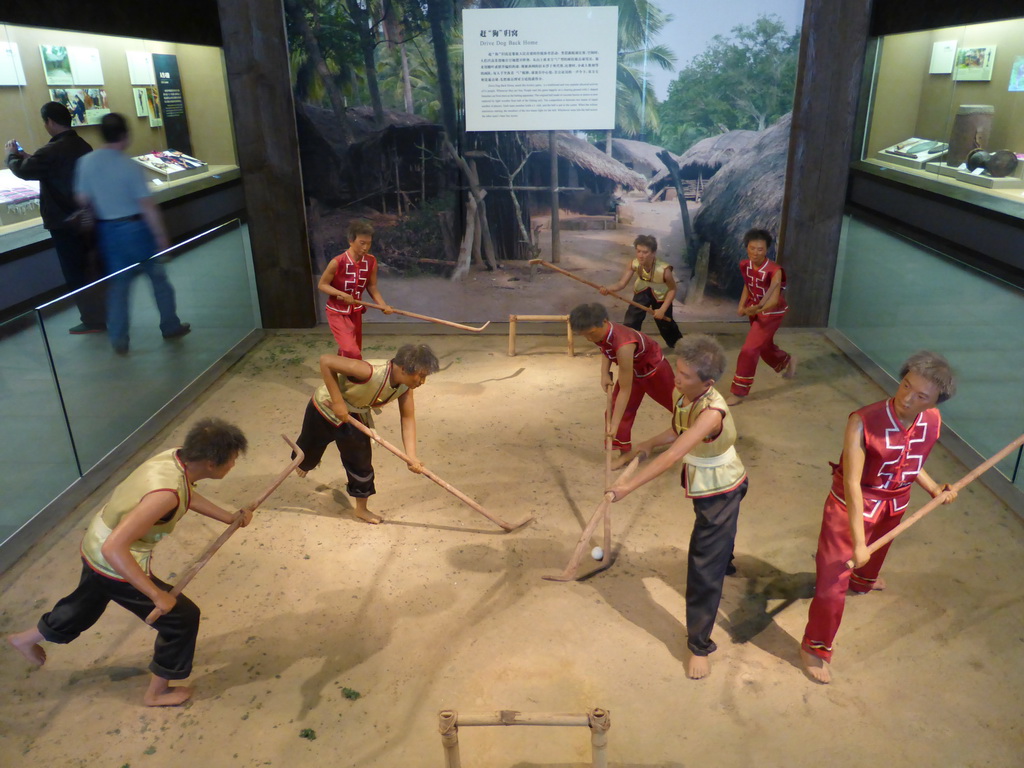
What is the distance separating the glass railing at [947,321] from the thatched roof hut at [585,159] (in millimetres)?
2075

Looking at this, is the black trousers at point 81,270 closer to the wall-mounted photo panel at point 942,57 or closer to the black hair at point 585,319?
the black hair at point 585,319

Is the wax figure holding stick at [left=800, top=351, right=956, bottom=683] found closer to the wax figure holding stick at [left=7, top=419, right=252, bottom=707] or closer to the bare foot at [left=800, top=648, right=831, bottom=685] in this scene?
the bare foot at [left=800, top=648, right=831, bottom=685]

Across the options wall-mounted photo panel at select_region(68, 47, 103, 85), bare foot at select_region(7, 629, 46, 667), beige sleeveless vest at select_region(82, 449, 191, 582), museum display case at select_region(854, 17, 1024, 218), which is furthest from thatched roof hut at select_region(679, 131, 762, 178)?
bare foot at select_region(7, 629, 46, 667)

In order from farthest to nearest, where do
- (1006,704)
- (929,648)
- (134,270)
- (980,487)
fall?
(134,270)
(980,487)
(929,648)
(1006,704)

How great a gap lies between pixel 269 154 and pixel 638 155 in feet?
11.4

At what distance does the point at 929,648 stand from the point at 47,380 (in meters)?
4.87

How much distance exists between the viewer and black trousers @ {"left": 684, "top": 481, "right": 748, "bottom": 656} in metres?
3.42

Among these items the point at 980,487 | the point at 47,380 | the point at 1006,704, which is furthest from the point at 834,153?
the point at 47,380

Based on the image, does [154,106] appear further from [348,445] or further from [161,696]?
[161,696]

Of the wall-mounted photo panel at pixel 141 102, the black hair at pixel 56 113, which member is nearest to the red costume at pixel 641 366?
the black hair at pixel 56 113

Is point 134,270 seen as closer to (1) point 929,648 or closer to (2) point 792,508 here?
(2) point 792,508

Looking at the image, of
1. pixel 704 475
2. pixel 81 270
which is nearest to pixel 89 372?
pixel 81 270

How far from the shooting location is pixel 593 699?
3.42m

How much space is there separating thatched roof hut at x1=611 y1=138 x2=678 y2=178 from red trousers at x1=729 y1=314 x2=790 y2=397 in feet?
7.31
